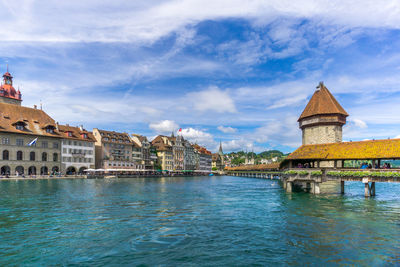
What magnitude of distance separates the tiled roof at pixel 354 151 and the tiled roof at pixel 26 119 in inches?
2603

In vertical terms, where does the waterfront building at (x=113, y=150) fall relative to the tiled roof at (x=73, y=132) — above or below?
below

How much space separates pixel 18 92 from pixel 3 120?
122ft

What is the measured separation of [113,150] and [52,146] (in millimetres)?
25292

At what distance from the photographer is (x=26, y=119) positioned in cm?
7619

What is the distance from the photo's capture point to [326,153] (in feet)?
108

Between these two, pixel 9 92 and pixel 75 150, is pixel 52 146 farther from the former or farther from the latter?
pixel 9 92

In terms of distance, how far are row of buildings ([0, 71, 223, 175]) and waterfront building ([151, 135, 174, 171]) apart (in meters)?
2.58

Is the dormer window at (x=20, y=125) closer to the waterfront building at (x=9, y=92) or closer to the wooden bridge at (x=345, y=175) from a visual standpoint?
the waterfront building at (x=9, y=92)

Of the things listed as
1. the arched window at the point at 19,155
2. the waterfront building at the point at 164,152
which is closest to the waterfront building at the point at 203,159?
the waterfront building at the point at 164,152

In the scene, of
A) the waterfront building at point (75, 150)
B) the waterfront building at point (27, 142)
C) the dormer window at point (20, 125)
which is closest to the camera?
the waterfront building at point (27, 142)

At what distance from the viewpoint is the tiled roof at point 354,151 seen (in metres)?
28.4

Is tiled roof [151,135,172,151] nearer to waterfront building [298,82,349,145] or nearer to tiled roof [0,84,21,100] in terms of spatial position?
tiled roof [0,84,21,100]

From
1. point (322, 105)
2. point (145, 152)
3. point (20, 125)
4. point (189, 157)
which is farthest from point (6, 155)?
point (189, 157)

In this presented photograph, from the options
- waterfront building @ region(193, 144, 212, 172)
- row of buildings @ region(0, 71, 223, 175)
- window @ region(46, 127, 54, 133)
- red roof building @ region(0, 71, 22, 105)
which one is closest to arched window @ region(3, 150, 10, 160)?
row of buildings @ region(0, 71, 223, 175)
